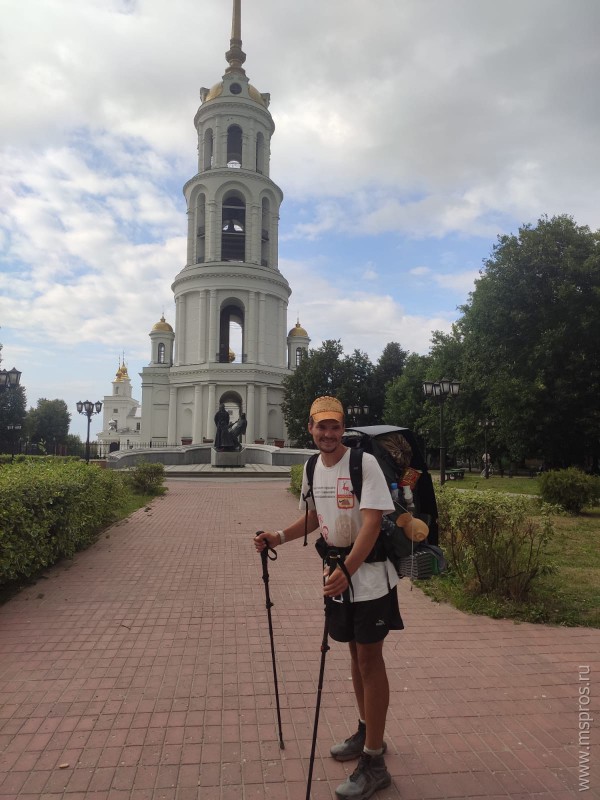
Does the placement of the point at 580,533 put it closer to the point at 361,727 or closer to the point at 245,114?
the point at 361,727

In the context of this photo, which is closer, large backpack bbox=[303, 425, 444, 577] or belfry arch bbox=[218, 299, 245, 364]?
large backpack bbox=[303, 425, 444, 577]

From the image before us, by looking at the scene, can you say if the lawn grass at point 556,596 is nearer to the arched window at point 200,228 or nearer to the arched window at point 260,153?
the arched window at point 200,228

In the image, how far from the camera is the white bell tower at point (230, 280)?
46062 mm

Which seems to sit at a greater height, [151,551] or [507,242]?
[507,242]

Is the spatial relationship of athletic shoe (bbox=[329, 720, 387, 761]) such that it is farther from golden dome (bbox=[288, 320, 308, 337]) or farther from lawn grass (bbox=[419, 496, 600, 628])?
golden dome (bbox=[288, 320, 308, 337])

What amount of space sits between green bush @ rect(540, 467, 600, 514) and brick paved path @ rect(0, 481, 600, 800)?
7.43 metres

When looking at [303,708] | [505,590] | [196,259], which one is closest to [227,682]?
[303,708]

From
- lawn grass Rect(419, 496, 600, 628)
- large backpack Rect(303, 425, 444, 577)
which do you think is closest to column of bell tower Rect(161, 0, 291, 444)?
lawn grass Rect(419, 496, 600, 628)

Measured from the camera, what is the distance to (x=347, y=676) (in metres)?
4.24

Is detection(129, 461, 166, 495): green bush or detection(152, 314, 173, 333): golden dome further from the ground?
detection(152, 314, 173, 333): golden dome

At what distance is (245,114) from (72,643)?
166ft

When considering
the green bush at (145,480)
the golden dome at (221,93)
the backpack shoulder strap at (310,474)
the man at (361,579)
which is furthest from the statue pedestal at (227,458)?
the golden dome at (221,93)

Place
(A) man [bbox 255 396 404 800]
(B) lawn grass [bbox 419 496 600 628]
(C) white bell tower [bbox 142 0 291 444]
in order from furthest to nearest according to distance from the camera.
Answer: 1. (C) white bell tower [bbox 142 0 291 444]
2. (B) lawn grass [bbox 419 496 600 628]
3. (A) man [bbox 255 396 404 800]

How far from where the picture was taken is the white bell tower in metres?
46.1
